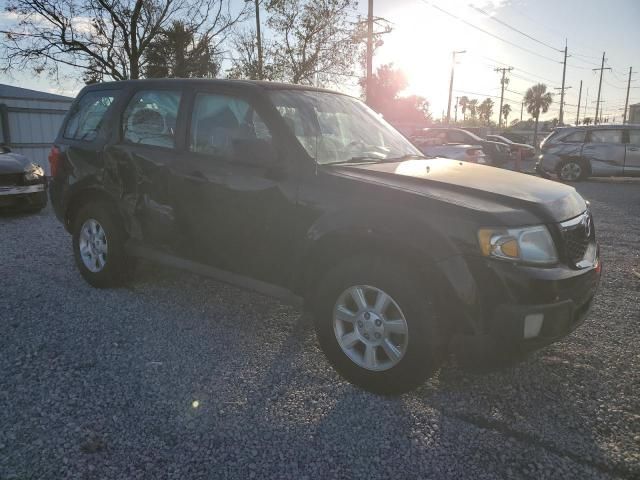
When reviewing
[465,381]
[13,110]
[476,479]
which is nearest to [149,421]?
[476,479]

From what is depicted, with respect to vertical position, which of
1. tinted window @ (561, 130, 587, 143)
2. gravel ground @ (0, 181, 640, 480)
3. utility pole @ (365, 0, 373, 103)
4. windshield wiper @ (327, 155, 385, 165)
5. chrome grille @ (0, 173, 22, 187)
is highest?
utility pole @ (365, 0, 373, 103)

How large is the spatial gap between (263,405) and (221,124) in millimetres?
2024

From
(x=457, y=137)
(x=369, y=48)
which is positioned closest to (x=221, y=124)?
(x=457, y=137)

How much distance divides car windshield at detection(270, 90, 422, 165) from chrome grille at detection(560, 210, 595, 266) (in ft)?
4.45

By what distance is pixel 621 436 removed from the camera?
2.50 meters

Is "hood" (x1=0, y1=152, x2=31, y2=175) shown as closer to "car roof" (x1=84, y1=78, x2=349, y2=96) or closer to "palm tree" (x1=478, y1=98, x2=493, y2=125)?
"car roof" (x1=84, y1=78, x2=349, y2=96)

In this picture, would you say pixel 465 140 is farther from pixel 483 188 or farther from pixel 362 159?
pixel 483 188

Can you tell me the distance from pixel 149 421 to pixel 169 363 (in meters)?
0.68

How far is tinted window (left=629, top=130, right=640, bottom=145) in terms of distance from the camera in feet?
46.9

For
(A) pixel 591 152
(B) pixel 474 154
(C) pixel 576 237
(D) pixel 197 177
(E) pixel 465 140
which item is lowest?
(C) pixel 576 237

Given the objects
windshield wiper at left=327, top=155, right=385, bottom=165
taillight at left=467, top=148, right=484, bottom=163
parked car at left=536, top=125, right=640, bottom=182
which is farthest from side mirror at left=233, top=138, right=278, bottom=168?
parked car at left=536, top=125, right=640, bottom=182

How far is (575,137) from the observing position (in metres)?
15.2

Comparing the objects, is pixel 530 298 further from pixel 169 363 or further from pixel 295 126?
pixel 169 363

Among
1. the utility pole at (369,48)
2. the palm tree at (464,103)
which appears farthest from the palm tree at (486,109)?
the utility pole at (369,48)
